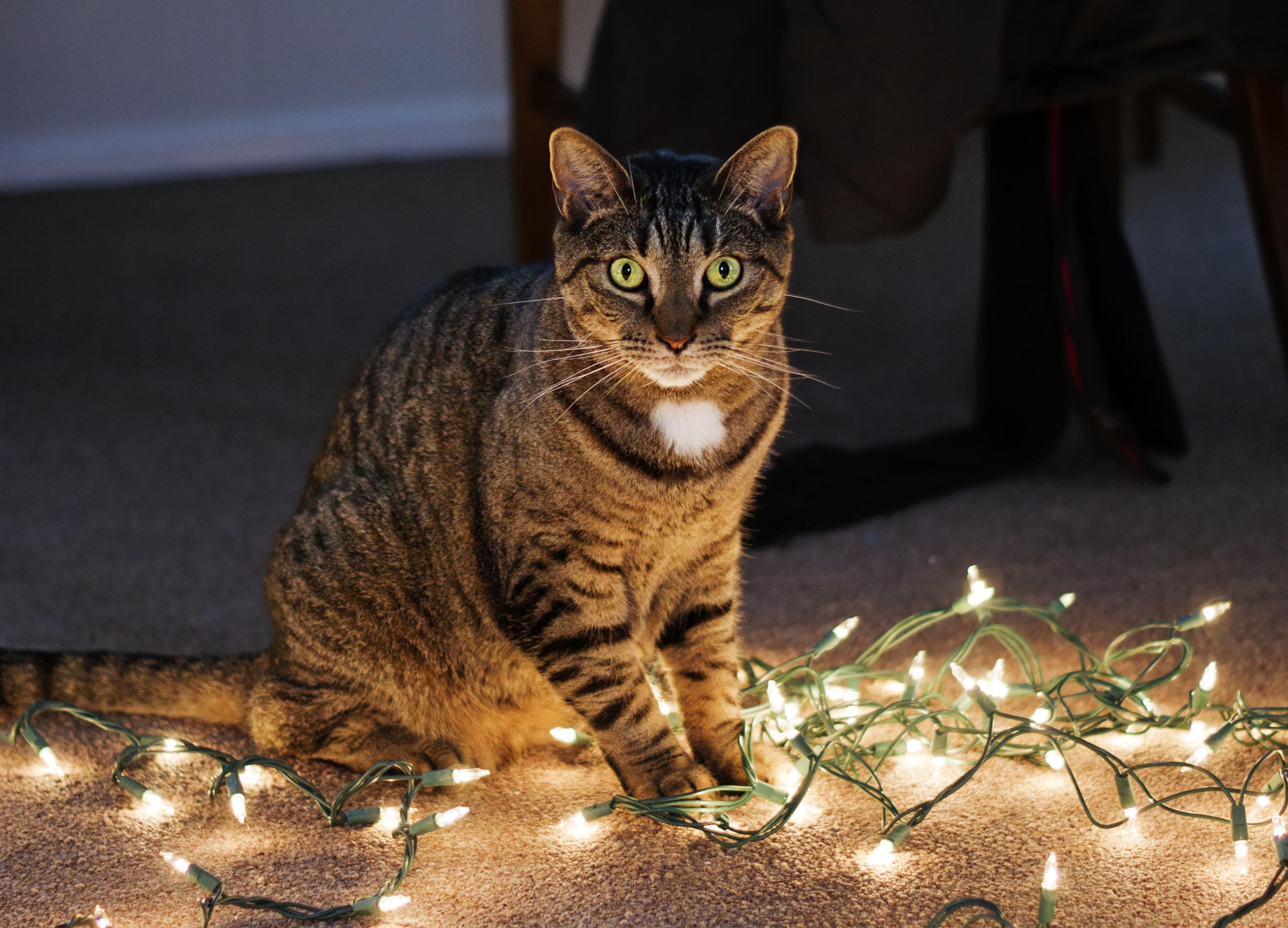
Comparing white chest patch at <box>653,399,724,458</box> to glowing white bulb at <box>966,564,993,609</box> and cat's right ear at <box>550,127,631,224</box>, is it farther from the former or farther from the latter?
glowing white bulb at <box>966,564,993,609</box>

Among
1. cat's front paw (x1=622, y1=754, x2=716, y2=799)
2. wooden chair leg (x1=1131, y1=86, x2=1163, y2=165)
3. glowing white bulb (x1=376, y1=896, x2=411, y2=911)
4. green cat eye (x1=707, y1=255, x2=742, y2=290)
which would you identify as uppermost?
green cat eye (x1=707, y1=255, x2=742, y2=290)

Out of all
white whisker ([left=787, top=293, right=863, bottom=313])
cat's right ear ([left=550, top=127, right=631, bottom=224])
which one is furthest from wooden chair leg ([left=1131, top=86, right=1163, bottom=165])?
cat's right ear ([left=550, top=127, right=631, bottom=224])

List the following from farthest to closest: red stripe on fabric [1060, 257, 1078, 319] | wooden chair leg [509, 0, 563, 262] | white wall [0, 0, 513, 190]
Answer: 1. white wall [0, 0, 513, 190]
2. wooden chair leg [509, 0, 563, 262]
3. red stripe on fabric [1060, 257, 1078, 319]

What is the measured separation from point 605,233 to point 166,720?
706 mm

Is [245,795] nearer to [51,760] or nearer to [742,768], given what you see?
[51,760]

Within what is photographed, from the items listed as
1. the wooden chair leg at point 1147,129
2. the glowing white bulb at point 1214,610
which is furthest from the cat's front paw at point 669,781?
the wooden chair leg at point 1147,129

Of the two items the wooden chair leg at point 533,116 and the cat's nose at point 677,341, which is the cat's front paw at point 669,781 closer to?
the cat's nose at point 677,341

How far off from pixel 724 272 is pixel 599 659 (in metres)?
A: 0.38

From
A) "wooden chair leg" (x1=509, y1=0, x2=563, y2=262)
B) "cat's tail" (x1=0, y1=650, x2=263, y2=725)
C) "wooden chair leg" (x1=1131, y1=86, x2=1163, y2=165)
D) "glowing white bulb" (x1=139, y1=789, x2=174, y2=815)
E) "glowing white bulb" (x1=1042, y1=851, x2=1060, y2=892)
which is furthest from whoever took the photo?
"wooden chair leg" (x1=1131, y1=86, x2=1163, y2=165)

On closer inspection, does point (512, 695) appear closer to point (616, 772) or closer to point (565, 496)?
point (616, 772)

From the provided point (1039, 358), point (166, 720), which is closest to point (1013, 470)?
point (1039, 358)

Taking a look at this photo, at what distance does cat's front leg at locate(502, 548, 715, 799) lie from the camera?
116cm

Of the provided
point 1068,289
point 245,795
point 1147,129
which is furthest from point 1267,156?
point 1147,129

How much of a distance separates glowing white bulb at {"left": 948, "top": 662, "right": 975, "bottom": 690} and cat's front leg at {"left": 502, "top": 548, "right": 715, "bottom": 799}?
27cm
